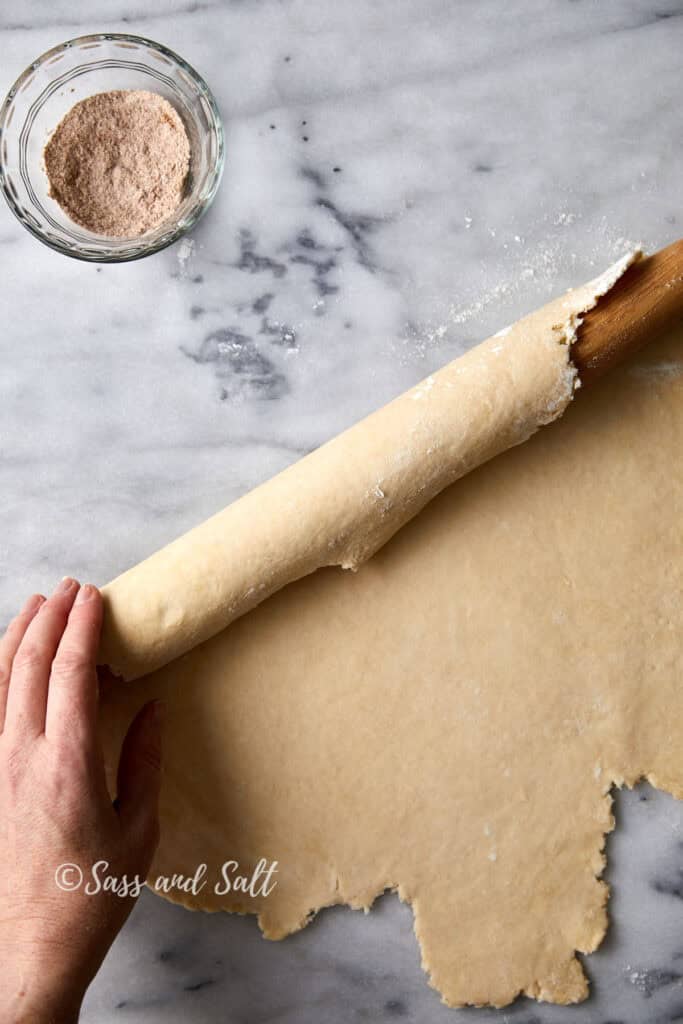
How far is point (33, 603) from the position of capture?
1516 millimetres

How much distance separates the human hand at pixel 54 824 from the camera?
1347 millimetres

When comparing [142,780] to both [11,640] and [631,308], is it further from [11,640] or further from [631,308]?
[631,308]

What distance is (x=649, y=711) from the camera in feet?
5.00

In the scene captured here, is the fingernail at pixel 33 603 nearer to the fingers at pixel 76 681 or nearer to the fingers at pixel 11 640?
the fingers at pixel 11 640

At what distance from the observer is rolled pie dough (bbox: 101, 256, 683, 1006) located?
1504mm

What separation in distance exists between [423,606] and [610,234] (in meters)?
0.73

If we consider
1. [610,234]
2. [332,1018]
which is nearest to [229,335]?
[610,234]

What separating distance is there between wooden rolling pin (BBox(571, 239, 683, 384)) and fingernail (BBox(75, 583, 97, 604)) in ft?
2.63

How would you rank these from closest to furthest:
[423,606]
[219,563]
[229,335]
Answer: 1. [219,563]
2. [423,606]
3. [229,335]

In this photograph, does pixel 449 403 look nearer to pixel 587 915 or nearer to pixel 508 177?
pixel 508 177

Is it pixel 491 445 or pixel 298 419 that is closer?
pixel 491 445
